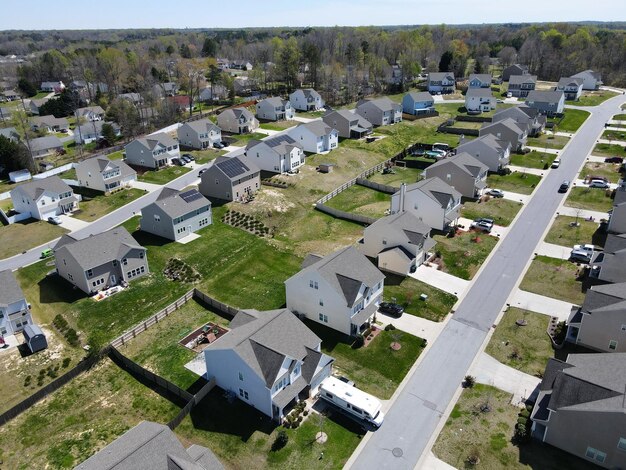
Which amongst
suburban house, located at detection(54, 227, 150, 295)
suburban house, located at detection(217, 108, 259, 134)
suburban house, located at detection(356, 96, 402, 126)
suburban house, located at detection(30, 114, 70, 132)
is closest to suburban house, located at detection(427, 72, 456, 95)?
suburban house, located at detection(356, 96, 402, 126)

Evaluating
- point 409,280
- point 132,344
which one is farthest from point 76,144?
point 409,280

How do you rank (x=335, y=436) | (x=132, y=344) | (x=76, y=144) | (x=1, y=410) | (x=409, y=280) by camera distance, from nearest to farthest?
(x=335, y=436) → (x=1, y=410) → (x=132, y=344) → (x=409, y=280) → (x=76, y=144)

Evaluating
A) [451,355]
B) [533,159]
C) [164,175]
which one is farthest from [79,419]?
[533,159]

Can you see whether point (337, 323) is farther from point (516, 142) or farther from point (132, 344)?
point (516, 142)

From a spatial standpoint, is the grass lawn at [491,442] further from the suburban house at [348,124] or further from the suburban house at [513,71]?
the suburban house at [513,71]

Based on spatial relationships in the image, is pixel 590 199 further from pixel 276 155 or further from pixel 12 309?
pixel 12 309

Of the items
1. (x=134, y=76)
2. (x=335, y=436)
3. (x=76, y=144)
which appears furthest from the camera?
(x=134, y=76)

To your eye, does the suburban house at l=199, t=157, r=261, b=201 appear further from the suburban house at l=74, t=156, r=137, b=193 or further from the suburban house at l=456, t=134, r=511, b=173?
the suburban house at l=456, t=134, r=511, b=173
